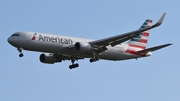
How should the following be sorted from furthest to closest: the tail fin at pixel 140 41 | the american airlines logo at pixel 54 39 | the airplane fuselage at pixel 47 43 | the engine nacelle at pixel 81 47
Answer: the tail fin at pixel 140 41 → the engine nacelle at pixel 81 47 → the american airlines logo at pixel 54 39 → the airplane fuselage at pixel 47 43

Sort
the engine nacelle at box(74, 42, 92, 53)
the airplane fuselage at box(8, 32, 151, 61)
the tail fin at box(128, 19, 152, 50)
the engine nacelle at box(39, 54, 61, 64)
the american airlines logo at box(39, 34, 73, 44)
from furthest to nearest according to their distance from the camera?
the tail fin at box(128, 19, 152, 50)
the engine nacelle at box(39, 54, 61, 64)
the engine nacelle at box(74, 42, 92, 53)
the american airlines logo at box(39, 34, 73, 44)
the airplane fuselage at box(8, 32, 151, 61)

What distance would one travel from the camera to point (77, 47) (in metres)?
65.0

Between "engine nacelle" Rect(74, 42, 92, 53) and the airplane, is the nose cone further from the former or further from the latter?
"engine nacelle" Rect(74, 42, 92, 53)

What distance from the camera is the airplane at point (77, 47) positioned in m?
63.8

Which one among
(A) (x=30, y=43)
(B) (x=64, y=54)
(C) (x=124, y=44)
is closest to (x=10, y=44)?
(A) (x=30, y=43)

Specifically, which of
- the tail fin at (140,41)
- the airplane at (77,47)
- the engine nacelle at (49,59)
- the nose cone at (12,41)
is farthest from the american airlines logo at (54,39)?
the tail fin at (140,41)

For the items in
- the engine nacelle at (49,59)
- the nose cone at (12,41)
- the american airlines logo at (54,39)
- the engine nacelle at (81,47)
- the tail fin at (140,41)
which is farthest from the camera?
the tail fin at (140,41)

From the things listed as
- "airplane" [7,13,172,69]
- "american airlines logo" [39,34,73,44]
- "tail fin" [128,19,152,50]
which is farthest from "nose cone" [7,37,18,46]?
"tail fin" [128,19,152,50]

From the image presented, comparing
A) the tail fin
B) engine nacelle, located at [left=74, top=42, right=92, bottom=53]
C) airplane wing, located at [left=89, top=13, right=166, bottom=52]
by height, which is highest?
the tail fin

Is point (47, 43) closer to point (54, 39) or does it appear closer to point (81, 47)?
point (54, 39)

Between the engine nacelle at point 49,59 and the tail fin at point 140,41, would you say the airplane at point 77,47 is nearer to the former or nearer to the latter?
the engine nacelle at point 49,59

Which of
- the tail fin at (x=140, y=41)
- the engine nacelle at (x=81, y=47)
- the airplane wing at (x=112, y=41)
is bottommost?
the engine nacelle at (x=81, y=47)

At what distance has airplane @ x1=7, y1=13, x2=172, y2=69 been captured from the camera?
63781mm

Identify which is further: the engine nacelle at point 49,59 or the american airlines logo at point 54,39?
the engine nacelle at point 49,59
